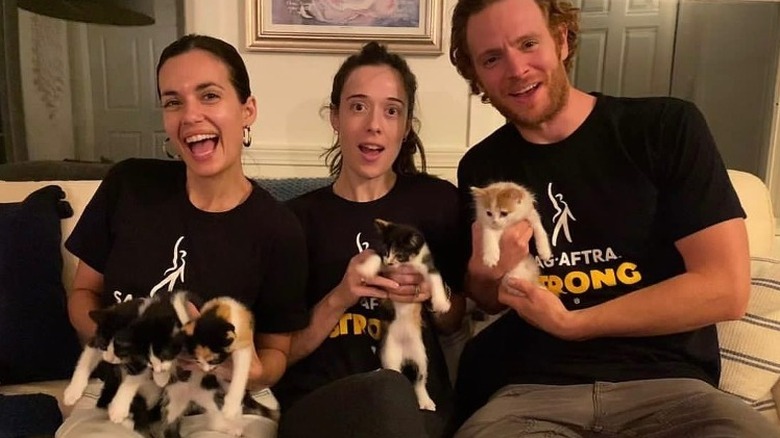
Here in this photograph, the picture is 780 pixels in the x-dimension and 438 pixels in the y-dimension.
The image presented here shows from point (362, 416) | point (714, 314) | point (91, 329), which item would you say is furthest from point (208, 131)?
point (714, 314)

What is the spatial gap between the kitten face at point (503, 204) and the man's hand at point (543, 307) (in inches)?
4.8

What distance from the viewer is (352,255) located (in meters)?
1.50

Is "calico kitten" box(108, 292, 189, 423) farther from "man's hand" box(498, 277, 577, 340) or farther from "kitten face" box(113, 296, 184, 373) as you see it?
"man's hand" box(498, 277, 577, 340)

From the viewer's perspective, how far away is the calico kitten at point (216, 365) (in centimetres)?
117

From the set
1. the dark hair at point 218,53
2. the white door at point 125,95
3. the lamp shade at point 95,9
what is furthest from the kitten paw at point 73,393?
the white door at point 125,95

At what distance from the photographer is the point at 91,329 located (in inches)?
55.9

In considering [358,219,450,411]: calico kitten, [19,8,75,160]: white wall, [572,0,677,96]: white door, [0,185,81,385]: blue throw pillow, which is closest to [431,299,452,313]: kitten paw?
[358,219,450,411]: calico kitten

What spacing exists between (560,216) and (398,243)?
1.19ft

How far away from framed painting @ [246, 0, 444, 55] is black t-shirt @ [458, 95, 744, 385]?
952 mm

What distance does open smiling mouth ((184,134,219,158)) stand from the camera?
1.38m

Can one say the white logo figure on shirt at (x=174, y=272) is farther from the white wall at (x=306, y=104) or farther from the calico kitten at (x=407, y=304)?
the white wall at (x=306, y=104)

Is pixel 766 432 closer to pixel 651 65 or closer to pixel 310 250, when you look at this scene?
pixel 310 250

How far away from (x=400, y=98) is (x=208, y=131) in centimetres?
43

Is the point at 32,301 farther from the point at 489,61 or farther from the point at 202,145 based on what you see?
the point at 489,61
